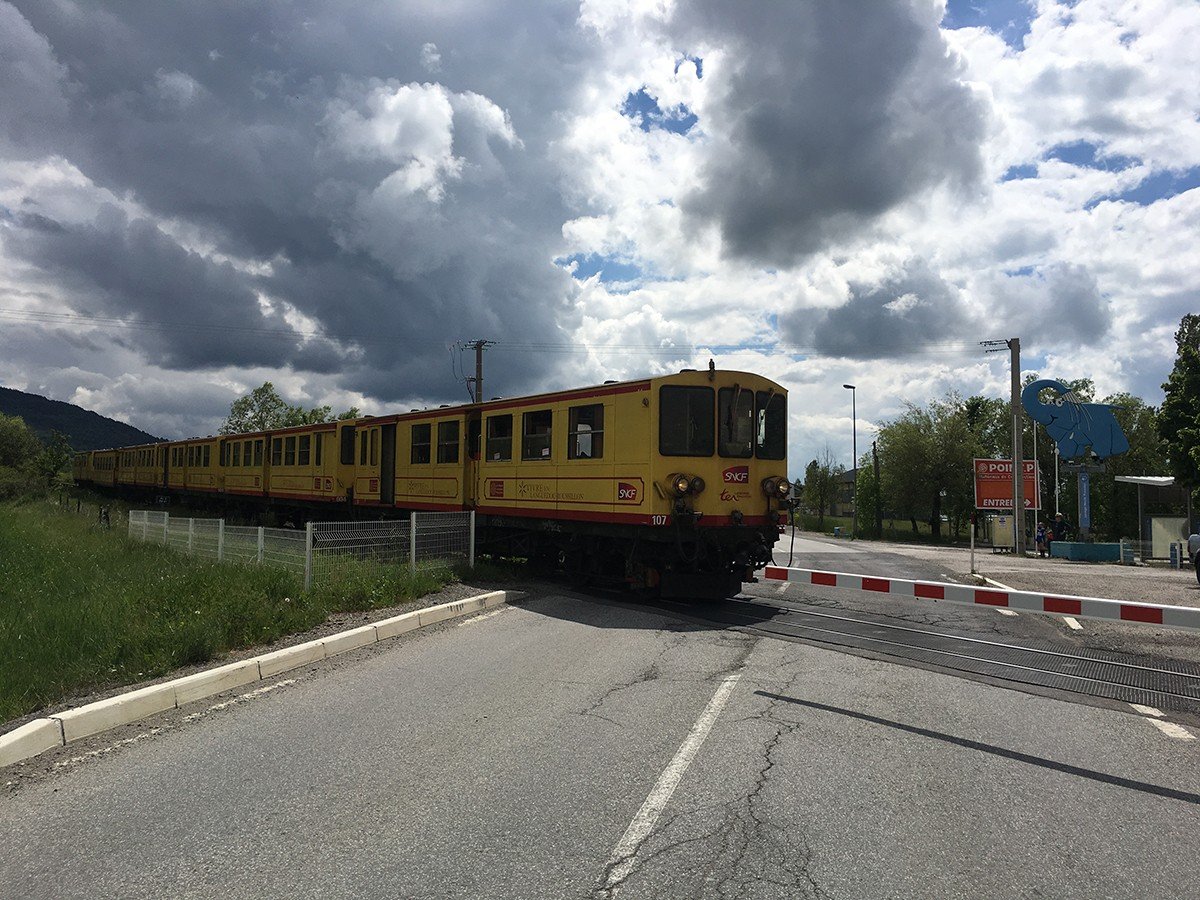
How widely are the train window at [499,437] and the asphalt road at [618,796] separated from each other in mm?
7281

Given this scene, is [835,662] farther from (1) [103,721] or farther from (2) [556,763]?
(1) [103,721]

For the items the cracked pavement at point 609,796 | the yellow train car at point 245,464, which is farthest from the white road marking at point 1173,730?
the yellow train car at point 245,464

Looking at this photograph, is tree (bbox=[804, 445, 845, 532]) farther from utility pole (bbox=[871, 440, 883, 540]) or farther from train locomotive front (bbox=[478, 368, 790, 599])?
train locomotive front (bbox=[478, 368, 790, 599])

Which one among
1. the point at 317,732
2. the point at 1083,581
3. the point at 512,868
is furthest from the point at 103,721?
the point at 1083,581

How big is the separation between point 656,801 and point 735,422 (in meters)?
7.66

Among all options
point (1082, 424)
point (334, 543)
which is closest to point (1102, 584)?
point (334, 543)

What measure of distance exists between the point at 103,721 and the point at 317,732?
1.55 metres

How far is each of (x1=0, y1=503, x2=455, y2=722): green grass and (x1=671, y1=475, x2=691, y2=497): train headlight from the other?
12.7 feet

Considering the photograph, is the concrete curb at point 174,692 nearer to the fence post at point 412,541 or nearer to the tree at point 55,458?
the fence post at point 412,541

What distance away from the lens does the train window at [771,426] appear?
1145cm

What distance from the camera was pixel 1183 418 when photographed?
97.6 ft

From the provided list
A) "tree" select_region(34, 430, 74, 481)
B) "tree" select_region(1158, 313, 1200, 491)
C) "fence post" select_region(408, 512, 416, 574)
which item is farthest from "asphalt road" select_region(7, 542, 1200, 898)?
"tree" select_region(34, 430, 74, 481)

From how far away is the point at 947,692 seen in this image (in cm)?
636

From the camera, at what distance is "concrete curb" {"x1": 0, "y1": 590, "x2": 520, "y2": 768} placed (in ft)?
15.8
